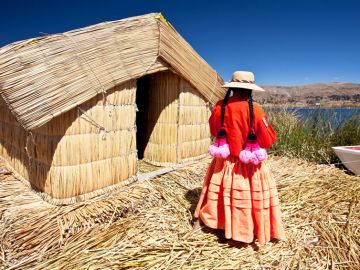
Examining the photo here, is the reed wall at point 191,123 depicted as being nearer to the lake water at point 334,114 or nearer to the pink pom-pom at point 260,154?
the pink pom-pom at point 260,154

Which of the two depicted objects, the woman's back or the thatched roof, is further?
the thatched roof

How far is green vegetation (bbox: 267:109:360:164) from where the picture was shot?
241 inches

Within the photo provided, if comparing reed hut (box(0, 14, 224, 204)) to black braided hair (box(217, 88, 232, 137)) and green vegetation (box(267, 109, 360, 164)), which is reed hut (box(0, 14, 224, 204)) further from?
green vegetation (box(267, 109, 360, 164))

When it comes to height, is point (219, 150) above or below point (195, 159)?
above

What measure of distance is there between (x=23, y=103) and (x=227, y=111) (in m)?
1.93

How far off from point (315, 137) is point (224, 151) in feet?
13.0

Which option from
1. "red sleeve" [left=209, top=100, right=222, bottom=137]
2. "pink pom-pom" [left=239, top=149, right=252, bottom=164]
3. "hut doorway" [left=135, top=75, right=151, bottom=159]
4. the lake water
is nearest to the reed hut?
"hut doorway" [left=135, top=75, right=151, bottom=159]

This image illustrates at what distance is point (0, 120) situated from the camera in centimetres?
491

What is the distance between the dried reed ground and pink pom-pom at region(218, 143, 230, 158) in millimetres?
789

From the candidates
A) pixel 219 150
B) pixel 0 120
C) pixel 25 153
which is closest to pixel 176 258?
pixel 219 150

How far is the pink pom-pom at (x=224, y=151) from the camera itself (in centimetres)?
292

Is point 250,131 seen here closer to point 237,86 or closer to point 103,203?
point 237,86

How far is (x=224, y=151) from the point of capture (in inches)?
115

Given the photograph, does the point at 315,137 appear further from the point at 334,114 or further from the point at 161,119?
the point at 161,119
